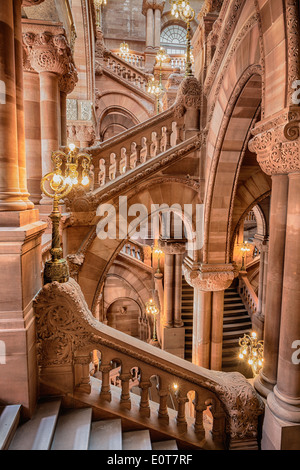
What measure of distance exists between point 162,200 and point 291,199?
11.2 ft

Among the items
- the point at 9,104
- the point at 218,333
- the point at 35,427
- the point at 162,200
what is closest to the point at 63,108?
the point at 162,200

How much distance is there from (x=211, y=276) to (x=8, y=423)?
495 cm

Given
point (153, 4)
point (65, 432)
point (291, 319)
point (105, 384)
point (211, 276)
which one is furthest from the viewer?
point (153, 4)

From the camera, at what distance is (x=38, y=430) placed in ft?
7.47

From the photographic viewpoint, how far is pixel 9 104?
8.17 ft

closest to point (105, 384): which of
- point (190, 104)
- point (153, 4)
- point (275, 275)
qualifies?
point (275, 275)

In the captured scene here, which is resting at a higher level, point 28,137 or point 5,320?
point 28,137

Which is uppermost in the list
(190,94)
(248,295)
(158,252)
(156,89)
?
(156,89)

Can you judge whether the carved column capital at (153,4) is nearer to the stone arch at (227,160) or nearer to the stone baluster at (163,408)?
the stone arch at (227,160)

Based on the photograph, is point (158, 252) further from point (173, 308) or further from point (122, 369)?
point (122, 369)

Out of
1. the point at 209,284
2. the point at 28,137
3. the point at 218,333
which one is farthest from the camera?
the point at 218,333

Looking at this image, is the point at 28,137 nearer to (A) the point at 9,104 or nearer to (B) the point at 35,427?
(A) the point at 9,104

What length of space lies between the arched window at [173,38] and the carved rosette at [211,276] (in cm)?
1769

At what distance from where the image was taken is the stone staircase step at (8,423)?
2066mm
